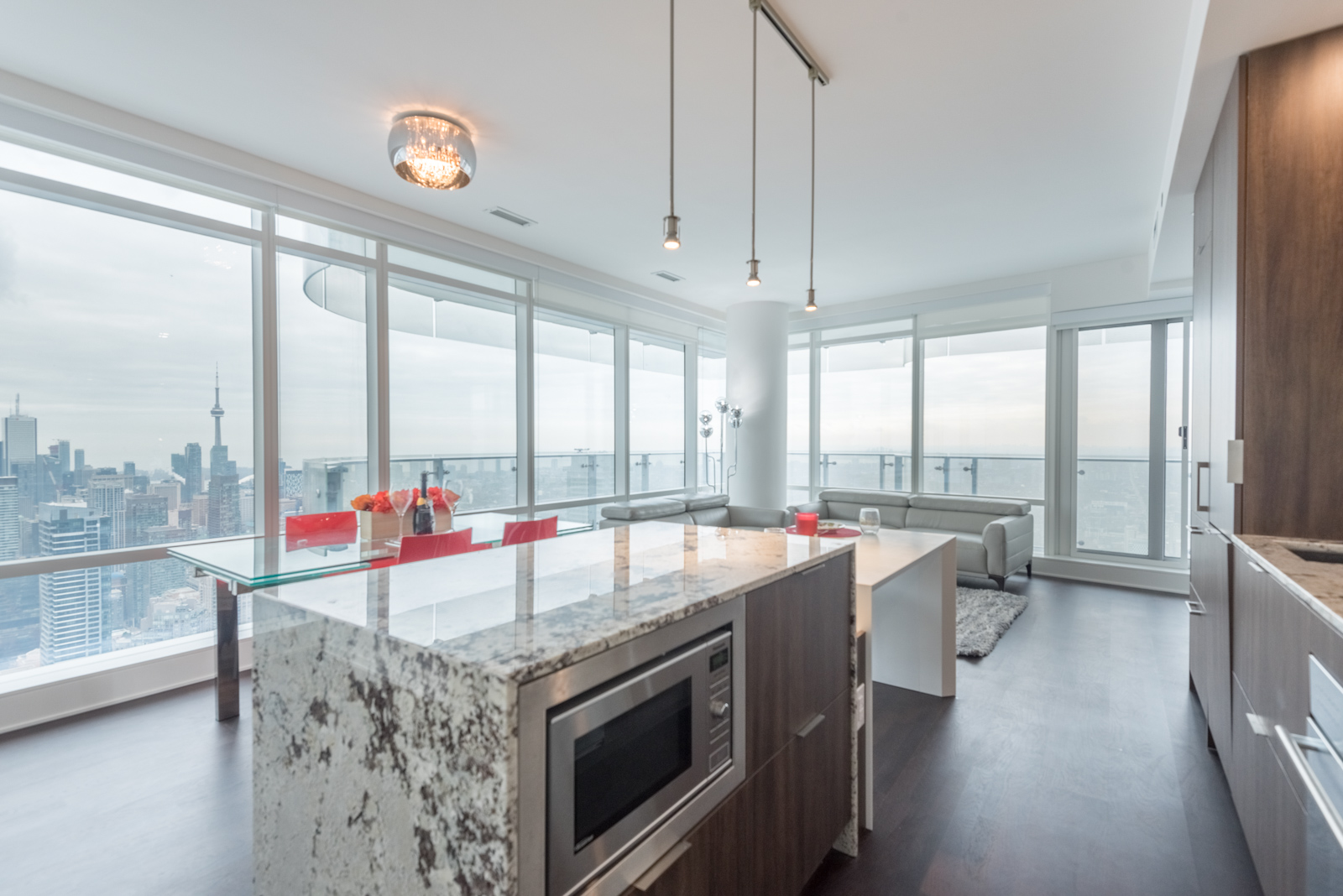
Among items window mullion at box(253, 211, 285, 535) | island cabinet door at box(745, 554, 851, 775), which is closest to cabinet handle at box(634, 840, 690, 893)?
island cabinet door at box(745, 554, 851, 775)

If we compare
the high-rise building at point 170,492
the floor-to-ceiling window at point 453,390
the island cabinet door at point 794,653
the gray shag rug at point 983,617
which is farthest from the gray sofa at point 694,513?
the island cabinet door at point 794,653

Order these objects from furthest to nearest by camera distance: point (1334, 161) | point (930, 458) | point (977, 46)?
point (930, 458) → point (977, 46) → point (1334, 161)

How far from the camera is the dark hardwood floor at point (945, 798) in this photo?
67.4 inches

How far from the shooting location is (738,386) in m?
6.63

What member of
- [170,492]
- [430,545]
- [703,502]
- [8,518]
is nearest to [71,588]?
[8,518]

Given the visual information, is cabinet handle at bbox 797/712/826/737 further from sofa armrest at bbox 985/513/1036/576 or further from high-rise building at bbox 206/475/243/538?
sofa armrest at bbox 985/513/1036/576

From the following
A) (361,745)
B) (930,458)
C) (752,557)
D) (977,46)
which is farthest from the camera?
(930,458)

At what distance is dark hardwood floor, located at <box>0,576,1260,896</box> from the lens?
5.62ft

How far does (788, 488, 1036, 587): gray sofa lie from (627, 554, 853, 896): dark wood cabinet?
2.97 meters

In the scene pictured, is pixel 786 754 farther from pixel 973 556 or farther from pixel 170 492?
pixel 973 556

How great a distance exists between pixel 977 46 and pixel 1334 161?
1.23m

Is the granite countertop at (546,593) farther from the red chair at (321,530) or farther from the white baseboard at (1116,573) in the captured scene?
the white baseboard at (1116,573)

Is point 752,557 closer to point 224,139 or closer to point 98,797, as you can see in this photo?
point 98,797

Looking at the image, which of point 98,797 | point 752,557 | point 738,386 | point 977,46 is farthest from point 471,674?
point 738,386
